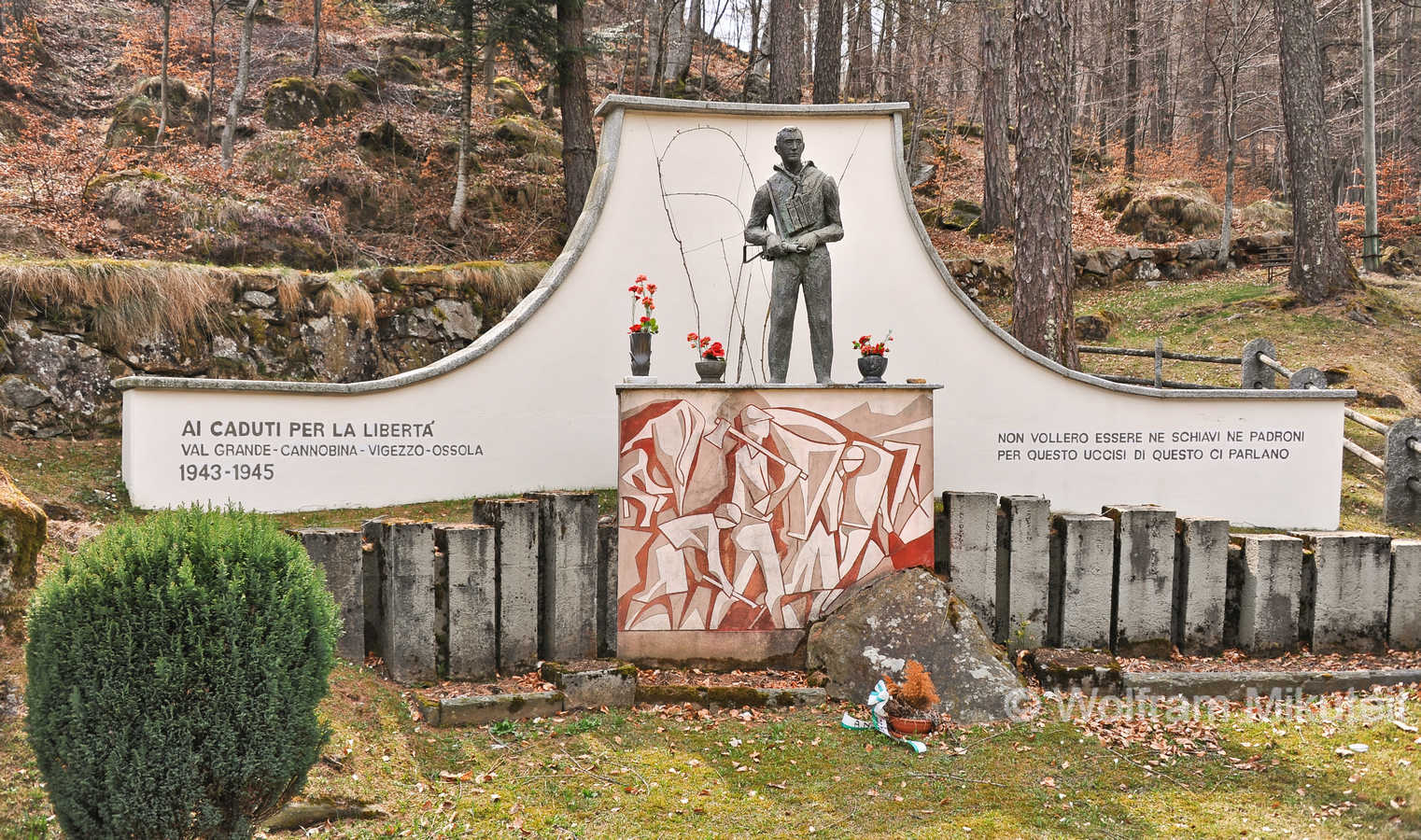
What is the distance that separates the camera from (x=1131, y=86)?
2641 centimetres

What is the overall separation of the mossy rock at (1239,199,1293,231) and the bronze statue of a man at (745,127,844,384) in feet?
58.8

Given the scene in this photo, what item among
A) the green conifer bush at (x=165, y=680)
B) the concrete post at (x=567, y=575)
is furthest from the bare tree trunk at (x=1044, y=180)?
the green conifer bush at (x=165, y=680)

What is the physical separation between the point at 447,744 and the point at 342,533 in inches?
61.5

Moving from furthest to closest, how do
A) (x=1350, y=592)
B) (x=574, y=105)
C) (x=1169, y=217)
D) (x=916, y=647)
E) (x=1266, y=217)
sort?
(x=1266, y=217)
(x=1169, y=217)
(x=574, y=105)
(x=1350, y=592)
(x=916, y=647)

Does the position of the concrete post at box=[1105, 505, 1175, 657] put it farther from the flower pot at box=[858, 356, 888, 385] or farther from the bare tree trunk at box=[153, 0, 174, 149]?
the bare tree trunk at box=[153, 0, 174, 149]

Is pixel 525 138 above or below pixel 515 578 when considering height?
above

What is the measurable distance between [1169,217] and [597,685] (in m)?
18.7

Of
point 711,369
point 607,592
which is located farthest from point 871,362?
point 607,592

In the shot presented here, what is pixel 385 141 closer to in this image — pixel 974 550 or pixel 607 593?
pixel 607 593

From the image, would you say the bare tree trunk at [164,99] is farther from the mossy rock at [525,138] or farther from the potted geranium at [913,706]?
the potted geranium at [913,706]

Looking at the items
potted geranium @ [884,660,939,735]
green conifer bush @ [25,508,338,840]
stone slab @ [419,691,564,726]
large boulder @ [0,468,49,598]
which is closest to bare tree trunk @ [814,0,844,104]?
potted geranium @ [884,660,939,735]

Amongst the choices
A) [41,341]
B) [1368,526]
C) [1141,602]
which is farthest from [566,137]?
[1368,526]

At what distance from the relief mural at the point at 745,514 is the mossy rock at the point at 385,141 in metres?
10.9

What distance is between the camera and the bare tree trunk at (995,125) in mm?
17766
